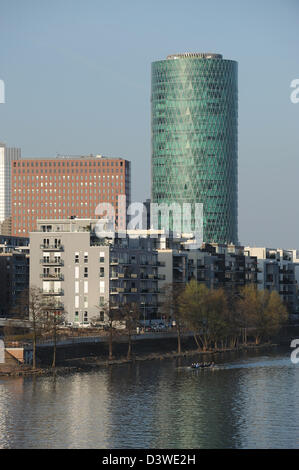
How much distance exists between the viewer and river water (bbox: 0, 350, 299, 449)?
Result: 100188 mm

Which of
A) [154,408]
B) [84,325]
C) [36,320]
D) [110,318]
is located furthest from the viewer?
[84,325]

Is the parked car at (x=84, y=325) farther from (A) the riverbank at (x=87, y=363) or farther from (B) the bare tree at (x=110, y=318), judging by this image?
(A) the riverbank at (x=87, y=363)

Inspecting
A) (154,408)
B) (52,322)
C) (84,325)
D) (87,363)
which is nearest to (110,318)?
(87,363)

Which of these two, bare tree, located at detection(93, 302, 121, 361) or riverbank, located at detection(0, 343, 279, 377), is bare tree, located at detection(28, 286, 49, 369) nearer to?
riverbank, located at detection(0, 343, 279, 377)

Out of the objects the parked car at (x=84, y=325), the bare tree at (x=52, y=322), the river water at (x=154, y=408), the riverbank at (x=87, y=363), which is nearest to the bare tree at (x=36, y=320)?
the bare tree at (x=52, y=322)

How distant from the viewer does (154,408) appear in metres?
119

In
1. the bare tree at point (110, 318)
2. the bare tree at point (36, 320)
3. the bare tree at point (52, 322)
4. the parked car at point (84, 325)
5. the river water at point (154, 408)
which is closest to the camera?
the river water at point (154, 408)

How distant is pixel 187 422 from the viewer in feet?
358

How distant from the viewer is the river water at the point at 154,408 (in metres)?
100

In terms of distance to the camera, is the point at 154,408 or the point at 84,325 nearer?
the point at 154,408

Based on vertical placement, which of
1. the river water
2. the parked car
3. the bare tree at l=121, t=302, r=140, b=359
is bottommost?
the river water

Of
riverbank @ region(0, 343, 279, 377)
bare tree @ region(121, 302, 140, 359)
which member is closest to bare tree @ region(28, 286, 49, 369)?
riverbank @ region(0, 343, 279, 377)

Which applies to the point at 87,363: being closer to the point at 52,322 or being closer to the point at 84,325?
the point at 52,322
